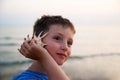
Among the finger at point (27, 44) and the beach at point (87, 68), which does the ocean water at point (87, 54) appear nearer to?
the beach at point (87, 68)

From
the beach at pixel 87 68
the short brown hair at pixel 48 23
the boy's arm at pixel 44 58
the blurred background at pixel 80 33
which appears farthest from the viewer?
the beach at pixel 87 68

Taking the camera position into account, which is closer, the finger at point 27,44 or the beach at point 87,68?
the finger at point 27,44

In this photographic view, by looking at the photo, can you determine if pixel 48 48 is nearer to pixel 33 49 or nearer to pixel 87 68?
pixel 33 49

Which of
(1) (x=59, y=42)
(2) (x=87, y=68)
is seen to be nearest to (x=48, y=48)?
(1) (x=59, y=42)

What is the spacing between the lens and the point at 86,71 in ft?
6.28

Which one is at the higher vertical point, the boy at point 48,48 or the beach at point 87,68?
the boy at point 48,48

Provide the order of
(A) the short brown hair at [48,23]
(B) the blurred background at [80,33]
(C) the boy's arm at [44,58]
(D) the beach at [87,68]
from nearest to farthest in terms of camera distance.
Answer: (C) the boy's arm at [44,58] < (A) the short brown hair at [48,23] < (B) the blurred background at [80,33] < (D) the beach at [87,68]

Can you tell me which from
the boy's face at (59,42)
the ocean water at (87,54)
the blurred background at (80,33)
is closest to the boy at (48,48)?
the boy's face at (59,42)

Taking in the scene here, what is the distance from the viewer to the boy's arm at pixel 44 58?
0.49 metres

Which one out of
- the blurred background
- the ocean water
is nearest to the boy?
the blurred background

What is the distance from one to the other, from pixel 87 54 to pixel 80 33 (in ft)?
0.60

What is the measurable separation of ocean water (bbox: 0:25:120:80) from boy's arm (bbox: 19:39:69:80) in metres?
1.30

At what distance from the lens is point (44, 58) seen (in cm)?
51

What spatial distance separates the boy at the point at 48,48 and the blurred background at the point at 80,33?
105cm
